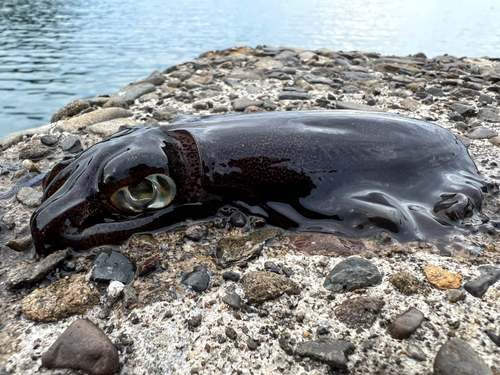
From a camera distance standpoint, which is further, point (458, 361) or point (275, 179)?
point (275, 179)

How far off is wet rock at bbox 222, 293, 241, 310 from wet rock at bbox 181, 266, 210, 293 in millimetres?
180

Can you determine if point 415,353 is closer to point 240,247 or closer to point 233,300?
point 233,300

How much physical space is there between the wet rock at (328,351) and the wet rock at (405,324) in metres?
0.26

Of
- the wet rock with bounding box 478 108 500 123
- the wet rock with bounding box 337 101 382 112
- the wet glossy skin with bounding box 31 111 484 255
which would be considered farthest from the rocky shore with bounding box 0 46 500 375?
the wet rock with bounding box 337 101 382 112

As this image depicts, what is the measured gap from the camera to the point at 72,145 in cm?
462

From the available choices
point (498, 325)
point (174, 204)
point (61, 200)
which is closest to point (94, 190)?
→ point (61, 200)

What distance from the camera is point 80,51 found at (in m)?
13.7

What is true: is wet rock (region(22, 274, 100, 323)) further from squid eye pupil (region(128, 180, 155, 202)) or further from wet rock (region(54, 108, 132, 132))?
wet rock (region(54, 108, 132, 132))

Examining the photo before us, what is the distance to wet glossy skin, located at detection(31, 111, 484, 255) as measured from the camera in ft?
9.02

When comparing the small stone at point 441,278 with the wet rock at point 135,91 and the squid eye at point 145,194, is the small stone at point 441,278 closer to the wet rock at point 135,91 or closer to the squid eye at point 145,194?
the squid eye at point 145,194

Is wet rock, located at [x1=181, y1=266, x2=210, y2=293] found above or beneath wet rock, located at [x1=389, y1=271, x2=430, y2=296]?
beneath

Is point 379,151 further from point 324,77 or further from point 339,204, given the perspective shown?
point 324,77

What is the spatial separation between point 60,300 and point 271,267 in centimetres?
134

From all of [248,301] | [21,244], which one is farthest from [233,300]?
[21,244]
